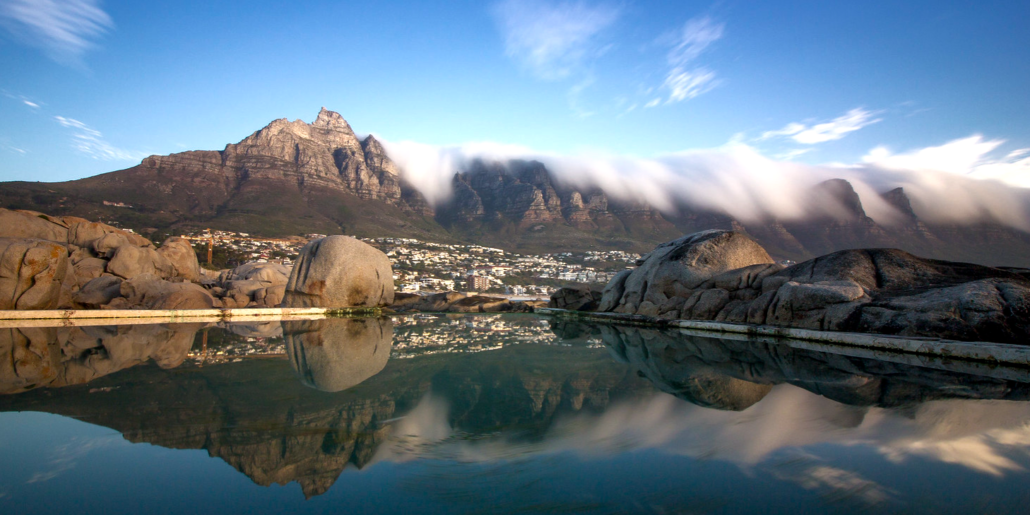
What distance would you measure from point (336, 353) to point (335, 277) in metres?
12.5

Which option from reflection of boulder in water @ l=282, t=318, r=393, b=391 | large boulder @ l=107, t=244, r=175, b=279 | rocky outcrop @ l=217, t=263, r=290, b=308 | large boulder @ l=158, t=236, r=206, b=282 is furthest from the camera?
large boulder @ l=158, t=236, r=206, b=282

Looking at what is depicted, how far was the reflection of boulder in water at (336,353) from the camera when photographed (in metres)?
6.91

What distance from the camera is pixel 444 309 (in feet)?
81.9

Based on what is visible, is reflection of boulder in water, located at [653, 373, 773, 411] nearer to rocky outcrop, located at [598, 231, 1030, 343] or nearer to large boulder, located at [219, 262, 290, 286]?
rocky outcrop, located at [598, 231, 1030, 343]

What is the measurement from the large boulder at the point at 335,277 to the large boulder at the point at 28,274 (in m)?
7.44

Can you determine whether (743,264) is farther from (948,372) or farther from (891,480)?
(891,480)

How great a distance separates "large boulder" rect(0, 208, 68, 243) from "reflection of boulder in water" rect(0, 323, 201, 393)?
13059mm

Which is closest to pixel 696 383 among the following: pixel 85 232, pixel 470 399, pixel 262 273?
pixel 470 399

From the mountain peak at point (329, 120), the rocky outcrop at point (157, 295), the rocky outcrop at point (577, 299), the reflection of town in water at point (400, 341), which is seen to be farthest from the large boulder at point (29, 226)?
the mountain peak at point (329, 120)

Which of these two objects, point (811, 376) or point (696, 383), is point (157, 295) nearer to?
point (696, 383)

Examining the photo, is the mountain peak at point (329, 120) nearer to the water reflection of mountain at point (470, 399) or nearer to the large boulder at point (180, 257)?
the large boulder at point (180, 257)

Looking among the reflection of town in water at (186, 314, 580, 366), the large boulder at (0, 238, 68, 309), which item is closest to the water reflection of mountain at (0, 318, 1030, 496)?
the reflection of town in water at (186, 314, 580, 366)

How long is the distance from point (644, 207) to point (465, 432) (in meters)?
89.4

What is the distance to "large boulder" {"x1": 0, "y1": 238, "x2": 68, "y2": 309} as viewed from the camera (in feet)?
52.6
